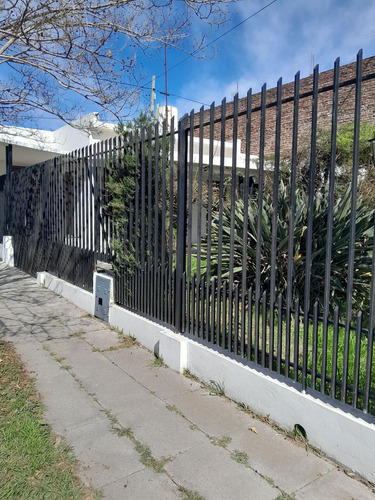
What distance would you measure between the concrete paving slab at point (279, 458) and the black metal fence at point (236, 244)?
452 mm

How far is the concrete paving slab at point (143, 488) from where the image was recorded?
227cm

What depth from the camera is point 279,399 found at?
9.75 ft

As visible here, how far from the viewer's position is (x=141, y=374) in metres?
4.01

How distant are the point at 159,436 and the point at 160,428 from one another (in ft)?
→ 0.38

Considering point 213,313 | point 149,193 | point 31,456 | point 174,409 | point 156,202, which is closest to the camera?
point 31,456

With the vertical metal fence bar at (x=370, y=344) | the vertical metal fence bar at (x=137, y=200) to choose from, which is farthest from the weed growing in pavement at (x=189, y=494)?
the vertical metal fence bar at (x=137, y=200)

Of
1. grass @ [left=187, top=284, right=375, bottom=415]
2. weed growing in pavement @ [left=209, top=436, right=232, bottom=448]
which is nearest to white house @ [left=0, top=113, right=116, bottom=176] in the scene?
grass @ [left=187, top=284, right=375, bottom=415]

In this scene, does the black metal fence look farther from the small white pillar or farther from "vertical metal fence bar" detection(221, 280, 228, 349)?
the small white pillar

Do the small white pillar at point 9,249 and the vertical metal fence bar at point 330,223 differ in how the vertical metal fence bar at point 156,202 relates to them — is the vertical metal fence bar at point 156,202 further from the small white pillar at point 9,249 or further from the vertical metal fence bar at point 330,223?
the small white pillar at point 9,249

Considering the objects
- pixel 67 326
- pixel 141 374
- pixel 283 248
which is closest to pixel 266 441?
pixel 141 374

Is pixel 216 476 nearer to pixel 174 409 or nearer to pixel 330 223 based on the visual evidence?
pixel 174 409

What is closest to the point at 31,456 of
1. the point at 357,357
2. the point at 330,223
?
the point at 357,357

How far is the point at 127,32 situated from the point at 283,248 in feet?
11.3

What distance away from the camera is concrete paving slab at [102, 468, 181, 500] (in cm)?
227
